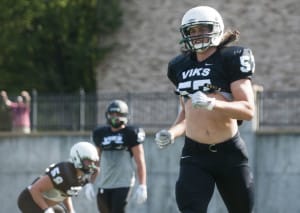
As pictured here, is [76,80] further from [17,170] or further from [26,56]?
[17,170]

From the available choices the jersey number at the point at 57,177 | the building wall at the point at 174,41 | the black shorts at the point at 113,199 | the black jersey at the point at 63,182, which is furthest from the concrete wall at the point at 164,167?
the building wall at the point at 174,41

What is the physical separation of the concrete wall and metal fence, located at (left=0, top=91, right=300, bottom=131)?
124 cm

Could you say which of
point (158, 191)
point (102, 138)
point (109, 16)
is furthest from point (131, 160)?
point (109, 16)

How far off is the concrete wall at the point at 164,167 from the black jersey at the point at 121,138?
2542 millimetres

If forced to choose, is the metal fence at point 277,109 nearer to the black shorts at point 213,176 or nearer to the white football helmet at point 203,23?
the black shorts at point 213,176

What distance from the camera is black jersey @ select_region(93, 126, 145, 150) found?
11.3m

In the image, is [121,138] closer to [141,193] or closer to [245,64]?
[141,193]

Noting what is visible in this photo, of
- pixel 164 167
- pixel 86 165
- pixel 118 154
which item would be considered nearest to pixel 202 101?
pixel 86 165

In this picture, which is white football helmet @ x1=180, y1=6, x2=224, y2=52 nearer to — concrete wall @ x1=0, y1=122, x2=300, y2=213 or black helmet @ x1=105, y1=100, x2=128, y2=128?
black helmet @ x1=105, y1=100, x2=128, y2=128

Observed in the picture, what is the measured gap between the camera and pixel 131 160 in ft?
37.8

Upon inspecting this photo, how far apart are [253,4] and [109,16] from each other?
3.75 m

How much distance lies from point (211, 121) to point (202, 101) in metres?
0.58

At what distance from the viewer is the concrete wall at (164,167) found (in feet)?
43.8

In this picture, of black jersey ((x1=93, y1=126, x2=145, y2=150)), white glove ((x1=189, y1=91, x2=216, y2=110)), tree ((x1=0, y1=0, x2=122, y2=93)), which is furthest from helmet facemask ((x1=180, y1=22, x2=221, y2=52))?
tree ((x1=0, y1=0, x2=122, y2=93))
